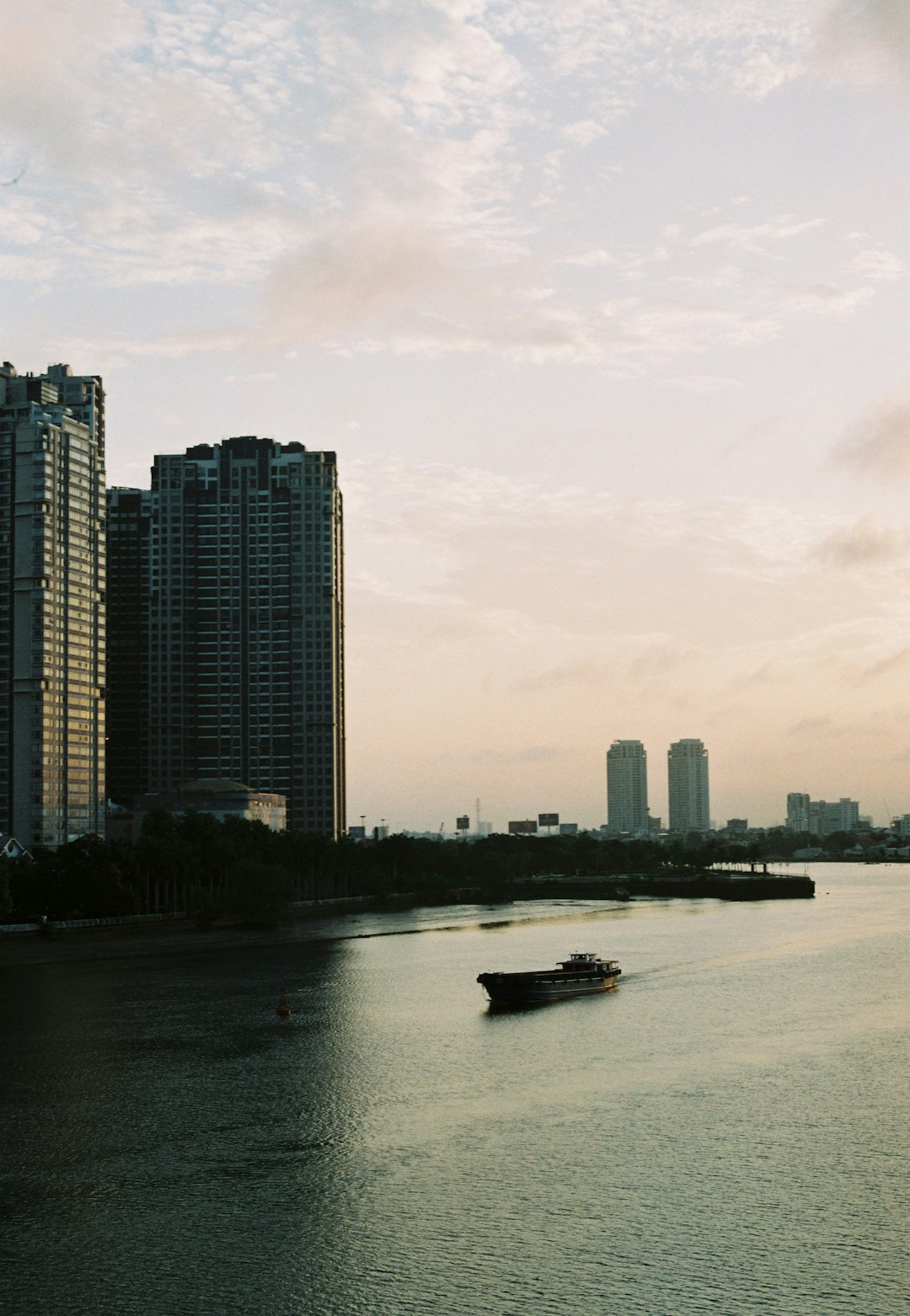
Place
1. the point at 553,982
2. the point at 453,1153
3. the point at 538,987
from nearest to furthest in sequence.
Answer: the point at 453,1153 → the point at 538,987 → the point at 553,982

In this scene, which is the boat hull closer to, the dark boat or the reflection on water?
the dark boat

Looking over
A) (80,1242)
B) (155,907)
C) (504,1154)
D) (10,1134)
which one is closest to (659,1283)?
(504,1154)

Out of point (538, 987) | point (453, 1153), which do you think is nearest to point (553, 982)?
point (538, 987)

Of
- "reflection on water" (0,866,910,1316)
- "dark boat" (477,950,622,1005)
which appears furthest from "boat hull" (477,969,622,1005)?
"reflection on water" (0,866,910,1316)

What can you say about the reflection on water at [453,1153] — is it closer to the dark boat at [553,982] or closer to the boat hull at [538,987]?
the boat hull at [538,987]

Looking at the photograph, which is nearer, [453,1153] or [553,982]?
[453,1153]

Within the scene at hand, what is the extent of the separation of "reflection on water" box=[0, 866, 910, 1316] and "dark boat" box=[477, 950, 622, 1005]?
6.62 ft

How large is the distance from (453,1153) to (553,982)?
51.0 meters

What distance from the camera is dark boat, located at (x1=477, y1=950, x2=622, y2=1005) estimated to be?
10581 centimetres

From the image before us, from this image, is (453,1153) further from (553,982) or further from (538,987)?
(553,982)

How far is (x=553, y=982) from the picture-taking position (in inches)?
4363

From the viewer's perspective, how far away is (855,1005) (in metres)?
102

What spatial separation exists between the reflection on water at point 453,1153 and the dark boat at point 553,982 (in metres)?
2.02

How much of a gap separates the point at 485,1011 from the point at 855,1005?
87.9 feet
